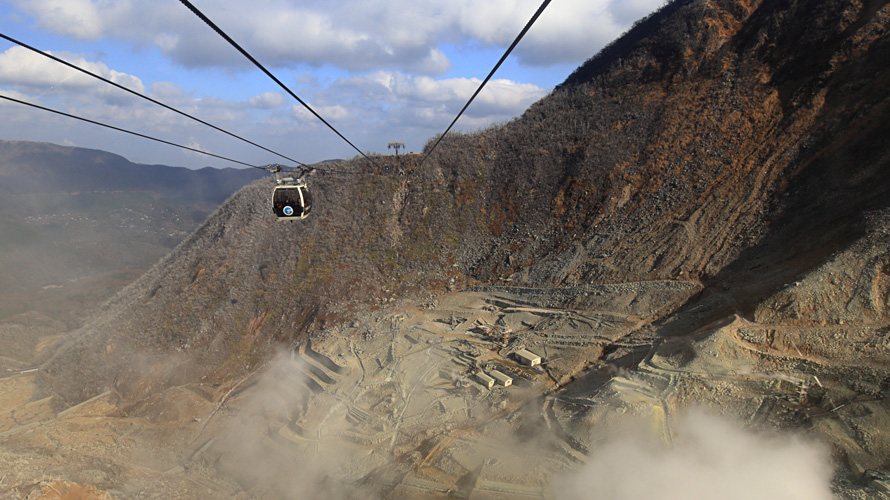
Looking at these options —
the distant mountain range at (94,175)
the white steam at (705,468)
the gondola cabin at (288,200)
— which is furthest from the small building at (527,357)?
the distant mountain range at (94,175)

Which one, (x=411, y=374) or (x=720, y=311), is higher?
(x=720, y=311)

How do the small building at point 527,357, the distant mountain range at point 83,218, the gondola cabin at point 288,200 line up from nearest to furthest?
the gondola cabin at point 288,200
the small building at point 527,357
the distant mountain range at point 83,218

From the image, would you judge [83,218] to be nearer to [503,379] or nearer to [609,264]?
[503,379]

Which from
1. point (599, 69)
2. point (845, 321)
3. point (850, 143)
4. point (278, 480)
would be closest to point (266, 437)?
point (278, 480)

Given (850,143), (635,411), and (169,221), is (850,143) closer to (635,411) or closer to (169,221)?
(635,411)

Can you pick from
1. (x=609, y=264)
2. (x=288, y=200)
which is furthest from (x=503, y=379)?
(x=288, y=200)

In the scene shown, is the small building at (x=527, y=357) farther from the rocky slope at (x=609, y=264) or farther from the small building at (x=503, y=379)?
the small building at (x=503, y=379)
